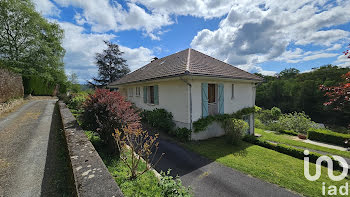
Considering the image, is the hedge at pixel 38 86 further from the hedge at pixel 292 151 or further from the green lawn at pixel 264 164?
the hedge at pixel 292 151

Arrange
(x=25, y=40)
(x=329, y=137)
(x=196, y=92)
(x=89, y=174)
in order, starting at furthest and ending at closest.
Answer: (x=25, y=40), (x=329, y=137), (x=196, y=92), (x=89, y=174)

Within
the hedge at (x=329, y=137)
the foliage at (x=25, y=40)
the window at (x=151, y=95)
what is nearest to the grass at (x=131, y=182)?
the window at (x=151, y=95)

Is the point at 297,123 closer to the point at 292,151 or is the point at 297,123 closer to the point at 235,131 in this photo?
the point at 292,151

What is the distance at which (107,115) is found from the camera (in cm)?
456

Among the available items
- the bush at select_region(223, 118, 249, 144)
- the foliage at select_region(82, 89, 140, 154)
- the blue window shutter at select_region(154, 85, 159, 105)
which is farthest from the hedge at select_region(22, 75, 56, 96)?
the bush at select_region(223, 118, 249, 144)

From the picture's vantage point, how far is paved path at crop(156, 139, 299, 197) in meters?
4.05

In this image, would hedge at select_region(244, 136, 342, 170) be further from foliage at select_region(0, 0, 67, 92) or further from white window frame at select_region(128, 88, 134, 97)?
foliage at select_region(0, 0, 67, 92)

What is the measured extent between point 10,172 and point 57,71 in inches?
1076

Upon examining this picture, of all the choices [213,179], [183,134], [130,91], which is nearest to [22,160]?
[213,179]

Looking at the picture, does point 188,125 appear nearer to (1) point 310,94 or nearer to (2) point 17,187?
(2) point 17,187

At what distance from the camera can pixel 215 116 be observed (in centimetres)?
905

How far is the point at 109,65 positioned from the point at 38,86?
1386 centimetres

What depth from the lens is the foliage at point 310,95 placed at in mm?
32600

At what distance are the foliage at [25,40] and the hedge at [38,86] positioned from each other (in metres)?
0.86
